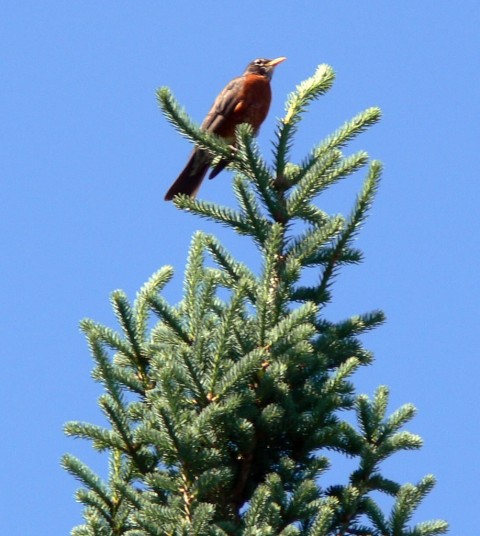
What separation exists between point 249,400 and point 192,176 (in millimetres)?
3808

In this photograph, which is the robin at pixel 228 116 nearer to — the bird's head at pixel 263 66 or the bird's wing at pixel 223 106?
the bird's wing at pixel 223 106

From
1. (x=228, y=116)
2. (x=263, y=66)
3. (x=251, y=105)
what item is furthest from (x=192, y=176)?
(x=263, y=66)

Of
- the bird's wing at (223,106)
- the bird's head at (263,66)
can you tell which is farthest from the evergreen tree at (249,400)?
the bird's head at (263,66)

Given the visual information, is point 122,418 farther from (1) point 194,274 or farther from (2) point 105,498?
(1) point 194,274

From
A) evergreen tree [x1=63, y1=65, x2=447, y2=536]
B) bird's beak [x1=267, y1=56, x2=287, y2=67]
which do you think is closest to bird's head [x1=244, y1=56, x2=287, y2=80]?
bird's beak [x1=267, y1=56, x2=287, y2=67]

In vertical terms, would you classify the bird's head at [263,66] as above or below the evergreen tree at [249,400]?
above

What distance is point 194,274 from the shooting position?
11.5 feet

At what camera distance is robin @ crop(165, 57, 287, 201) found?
6555 millimetres

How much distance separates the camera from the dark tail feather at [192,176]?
662 centimetres

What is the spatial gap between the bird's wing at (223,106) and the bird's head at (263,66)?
24.3 inches

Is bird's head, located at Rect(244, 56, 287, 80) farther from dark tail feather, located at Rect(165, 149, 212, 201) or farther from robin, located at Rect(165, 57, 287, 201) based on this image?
dark tail feather, located at Rect(165, 149, 212, 201)

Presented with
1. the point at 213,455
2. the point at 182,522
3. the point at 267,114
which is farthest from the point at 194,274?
the point at 267,114

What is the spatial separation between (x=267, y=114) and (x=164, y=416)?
4466mm

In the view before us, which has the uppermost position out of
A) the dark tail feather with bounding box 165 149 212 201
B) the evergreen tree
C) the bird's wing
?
the bird's wing
